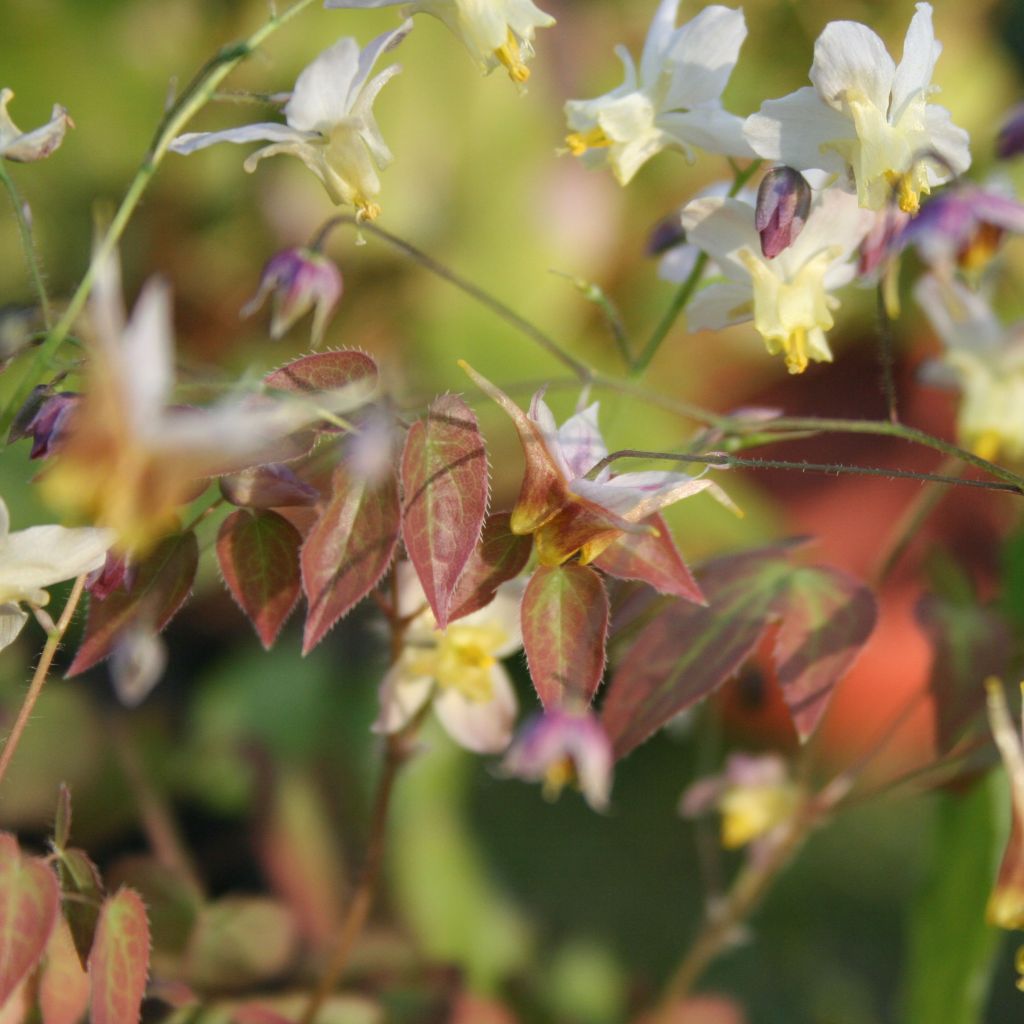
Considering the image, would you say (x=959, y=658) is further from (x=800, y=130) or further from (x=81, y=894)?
(x=81, y=894)

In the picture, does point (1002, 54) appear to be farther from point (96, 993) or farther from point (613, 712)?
point (96, 993)

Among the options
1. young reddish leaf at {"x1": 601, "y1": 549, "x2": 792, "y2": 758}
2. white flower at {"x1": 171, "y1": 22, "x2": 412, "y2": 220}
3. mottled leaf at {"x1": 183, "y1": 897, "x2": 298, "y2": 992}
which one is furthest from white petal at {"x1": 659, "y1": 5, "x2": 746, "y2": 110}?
mottled leaf at {"x1": 183, "y1": 897, "x2": 298, "y2": 992}

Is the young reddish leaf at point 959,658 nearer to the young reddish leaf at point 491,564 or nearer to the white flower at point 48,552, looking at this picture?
Answer: the young reddish leaf at point 491,564

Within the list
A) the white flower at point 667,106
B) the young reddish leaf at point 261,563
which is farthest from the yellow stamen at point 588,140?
the young reddish leaf at point 261,563

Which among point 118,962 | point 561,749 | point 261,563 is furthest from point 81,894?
point 561,749

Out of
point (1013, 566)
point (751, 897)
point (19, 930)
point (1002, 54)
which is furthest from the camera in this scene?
point (1002, 54)

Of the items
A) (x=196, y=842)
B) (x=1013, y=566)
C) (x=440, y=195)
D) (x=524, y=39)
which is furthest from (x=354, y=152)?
(x=440, y=195)
